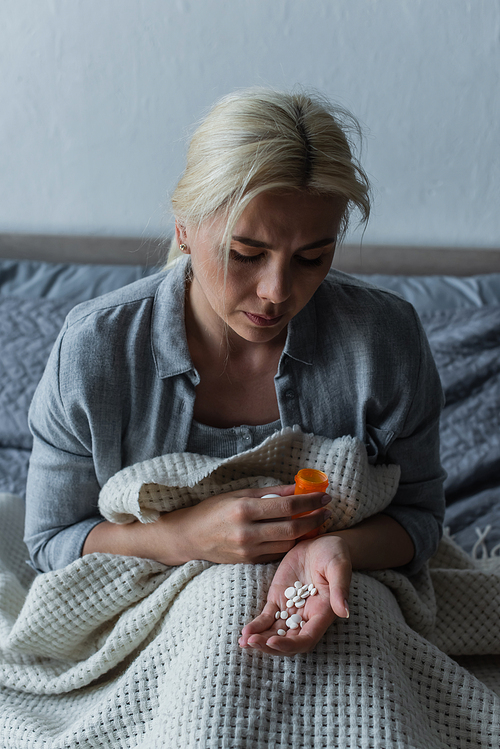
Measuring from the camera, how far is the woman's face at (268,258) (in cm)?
78

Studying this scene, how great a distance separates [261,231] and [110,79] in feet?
4.08

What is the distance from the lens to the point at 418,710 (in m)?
0.82

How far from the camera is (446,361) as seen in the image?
5.18 ft

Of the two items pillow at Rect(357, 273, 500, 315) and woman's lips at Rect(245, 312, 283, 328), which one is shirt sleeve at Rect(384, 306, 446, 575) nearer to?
woman's lips at Rect(245, 312, 283, 328)

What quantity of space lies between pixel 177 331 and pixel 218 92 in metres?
1.08

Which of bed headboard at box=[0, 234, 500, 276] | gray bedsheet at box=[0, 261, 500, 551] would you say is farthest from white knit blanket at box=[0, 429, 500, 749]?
bed headboard at box=[0, 234, 500, 276]

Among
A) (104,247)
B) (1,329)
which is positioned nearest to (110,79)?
(104,247)

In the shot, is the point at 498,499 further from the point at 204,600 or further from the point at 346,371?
the point at 204,600

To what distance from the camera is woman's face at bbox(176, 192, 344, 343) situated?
0.78 m

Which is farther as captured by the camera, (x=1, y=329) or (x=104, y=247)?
(x=104, y=247)

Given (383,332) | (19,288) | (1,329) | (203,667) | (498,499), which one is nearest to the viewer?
(203,667)

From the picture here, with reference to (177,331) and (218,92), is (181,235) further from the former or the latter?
(218,92)

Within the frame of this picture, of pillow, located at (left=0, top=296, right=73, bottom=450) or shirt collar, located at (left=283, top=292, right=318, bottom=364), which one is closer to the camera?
shirt collar, located at (left=283, top=292, right=318, bottom=364)

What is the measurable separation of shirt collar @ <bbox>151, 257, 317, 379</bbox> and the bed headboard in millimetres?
896
